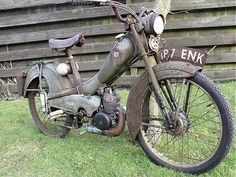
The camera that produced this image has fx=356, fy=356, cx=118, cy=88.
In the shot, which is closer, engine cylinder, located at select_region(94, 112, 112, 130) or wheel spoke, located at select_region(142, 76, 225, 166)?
wheel spoke, located at select_region(142, 76, 225, 166)

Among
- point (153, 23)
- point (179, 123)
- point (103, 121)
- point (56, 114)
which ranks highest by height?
point (153, 23)

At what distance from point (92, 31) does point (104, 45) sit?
11.9 inches

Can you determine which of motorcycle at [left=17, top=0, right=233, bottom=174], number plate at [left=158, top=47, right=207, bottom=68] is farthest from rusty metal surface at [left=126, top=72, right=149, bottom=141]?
number plate at [left=158, top=47, right=207, bottom=68]

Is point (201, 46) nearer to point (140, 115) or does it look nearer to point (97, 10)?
point (97, 10)

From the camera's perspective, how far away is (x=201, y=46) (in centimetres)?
566

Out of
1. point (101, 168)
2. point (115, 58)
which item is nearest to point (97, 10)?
point (115, 58)

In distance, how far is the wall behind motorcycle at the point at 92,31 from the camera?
558 centimetres

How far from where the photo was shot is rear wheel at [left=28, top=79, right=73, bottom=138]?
3.86 m

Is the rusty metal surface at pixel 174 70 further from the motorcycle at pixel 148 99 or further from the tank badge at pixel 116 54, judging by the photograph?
the tank badge at pixel 116 54

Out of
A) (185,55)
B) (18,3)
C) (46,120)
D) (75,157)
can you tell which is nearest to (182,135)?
(185,55)

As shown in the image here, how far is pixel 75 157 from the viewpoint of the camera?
3359mm

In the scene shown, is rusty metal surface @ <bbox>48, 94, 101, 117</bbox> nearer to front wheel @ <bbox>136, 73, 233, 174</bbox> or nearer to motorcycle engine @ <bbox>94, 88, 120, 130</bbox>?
motorcycle engine @ <bbox>94, 88, 120, 130</bbox>

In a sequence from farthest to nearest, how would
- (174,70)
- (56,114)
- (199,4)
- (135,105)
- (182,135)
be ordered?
(199,4) → (56,114) → (135,105) → (182,135) → (174,70)

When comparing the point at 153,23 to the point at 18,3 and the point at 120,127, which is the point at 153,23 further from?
the point at 18,3
